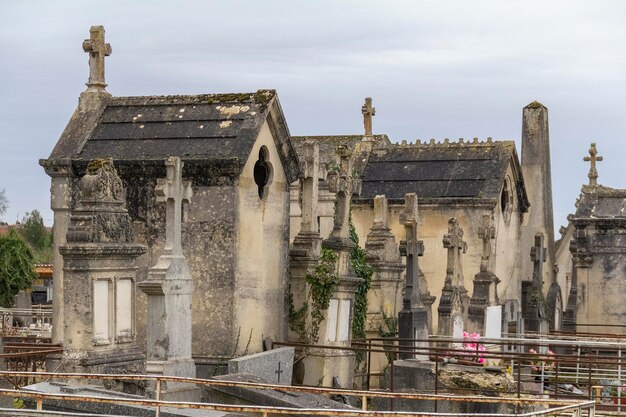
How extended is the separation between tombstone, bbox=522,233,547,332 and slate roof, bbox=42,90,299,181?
14080 mm

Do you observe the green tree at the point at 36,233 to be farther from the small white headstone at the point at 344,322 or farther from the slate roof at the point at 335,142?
the small white headstone at the point at 344,322

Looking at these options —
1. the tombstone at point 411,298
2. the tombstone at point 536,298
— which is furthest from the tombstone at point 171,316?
the tombstone at point 536,298

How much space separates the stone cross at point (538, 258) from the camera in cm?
3344

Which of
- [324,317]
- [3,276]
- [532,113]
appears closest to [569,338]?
[532,113]

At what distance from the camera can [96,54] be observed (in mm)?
20938

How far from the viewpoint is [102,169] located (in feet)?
50.8

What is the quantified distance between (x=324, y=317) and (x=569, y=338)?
11.9 m

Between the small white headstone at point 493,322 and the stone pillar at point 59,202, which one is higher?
the stone pillar at point 59,202

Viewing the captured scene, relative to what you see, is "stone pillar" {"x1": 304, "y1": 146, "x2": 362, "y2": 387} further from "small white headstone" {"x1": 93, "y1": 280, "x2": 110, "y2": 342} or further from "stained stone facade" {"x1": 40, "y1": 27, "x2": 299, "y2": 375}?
"small white headstone" {"x1": 93, "y1": 280, "x2": 110, "y2": 342}

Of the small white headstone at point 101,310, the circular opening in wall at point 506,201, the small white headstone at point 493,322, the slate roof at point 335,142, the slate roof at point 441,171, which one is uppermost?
the slate roof at point 335,142

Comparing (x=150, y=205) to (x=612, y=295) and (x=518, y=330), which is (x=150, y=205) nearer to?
(x=518, y=330)

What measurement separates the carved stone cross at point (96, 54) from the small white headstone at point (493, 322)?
1095cm

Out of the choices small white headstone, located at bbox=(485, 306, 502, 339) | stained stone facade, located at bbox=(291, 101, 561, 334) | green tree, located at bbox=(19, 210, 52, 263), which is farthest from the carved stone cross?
green tree, located at bbox=(19, 210, 52, 263)

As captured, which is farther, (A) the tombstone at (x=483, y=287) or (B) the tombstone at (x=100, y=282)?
(A) the tombstone at (x=483, y=287)
